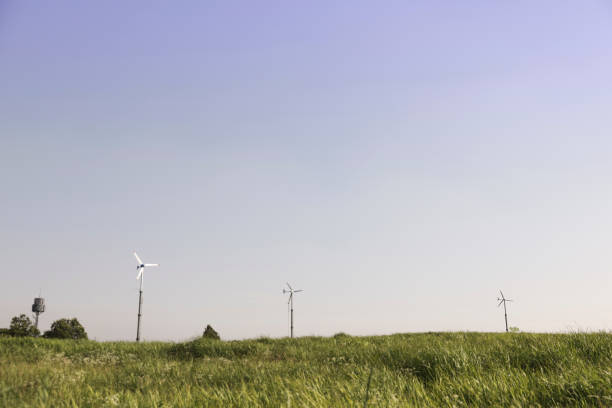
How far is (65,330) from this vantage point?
4675 cm

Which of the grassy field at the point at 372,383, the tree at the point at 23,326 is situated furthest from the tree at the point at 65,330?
the grassy field at the point at 372,383

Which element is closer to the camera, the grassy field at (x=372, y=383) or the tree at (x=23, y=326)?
the grassy field at (x=372, y=383)

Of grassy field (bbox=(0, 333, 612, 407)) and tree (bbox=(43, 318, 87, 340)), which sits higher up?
grassy field (bbox=(0, 333, 612, 407))

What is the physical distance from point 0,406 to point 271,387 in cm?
394

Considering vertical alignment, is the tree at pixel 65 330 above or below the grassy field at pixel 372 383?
below

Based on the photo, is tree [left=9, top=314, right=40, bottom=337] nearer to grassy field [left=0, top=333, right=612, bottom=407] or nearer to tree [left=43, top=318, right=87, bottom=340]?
tree [left=43, top=318, right=87, bottom=340]

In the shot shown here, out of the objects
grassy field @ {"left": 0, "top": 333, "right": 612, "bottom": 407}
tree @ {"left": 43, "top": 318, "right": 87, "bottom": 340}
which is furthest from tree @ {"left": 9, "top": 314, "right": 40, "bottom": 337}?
grassy field @ {"left": 0, "top": 333, "right": 612, "bottom": 407}

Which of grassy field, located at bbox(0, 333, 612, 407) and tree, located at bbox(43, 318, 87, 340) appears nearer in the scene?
grassy field, located at bbox(0, 333, 612, 407)

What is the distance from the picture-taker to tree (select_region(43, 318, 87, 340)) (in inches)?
1812

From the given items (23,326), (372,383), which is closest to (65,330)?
(23,326)

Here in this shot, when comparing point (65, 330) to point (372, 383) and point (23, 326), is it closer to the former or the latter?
point (23, 326)

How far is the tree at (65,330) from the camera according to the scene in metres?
46.0

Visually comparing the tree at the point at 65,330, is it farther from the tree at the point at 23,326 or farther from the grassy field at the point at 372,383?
the grassy field at the point at 372,383

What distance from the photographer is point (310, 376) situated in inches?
336
